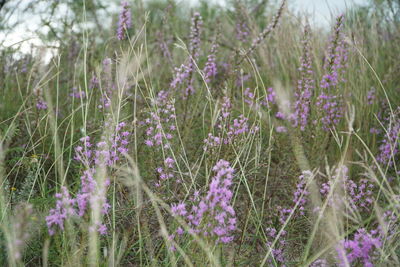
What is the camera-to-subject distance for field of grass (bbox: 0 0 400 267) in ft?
5.57

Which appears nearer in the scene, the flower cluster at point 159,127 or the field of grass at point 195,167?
the field of grass at point 195,167

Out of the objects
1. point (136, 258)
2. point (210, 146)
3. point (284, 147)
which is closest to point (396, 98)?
point (284, 147)

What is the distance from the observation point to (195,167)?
2.75 metres

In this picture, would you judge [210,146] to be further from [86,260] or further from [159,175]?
[86,260]

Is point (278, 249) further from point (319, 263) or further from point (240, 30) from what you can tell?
point (240, 30)

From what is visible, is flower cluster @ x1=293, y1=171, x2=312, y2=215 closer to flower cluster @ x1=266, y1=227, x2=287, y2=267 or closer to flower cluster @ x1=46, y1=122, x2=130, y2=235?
flower cluster @ x1=266, y1=227, x2=287, y2=267

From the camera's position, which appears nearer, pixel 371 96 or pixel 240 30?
pixel 371 96

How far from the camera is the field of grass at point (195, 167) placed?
1.70 m

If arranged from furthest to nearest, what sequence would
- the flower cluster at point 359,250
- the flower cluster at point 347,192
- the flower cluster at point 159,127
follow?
the flower cluster at point 159,127 → the flower cluster at point 347,192 → the flower cluster at point 359,250

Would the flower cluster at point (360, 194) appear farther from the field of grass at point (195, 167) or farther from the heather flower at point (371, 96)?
the heather flower at point (371, 96)

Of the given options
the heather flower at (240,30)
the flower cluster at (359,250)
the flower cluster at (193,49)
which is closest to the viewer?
the flower cluster at (359,250)

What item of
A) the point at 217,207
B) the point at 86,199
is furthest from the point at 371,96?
the point at 86,199

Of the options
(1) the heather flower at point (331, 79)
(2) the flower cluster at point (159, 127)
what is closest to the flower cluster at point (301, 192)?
(2) the flower cluster at point (159, 127)

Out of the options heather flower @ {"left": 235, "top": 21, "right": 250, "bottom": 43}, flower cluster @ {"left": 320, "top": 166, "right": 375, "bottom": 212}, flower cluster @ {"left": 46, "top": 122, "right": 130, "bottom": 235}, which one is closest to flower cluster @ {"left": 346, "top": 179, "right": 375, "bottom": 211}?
flower cluster @ {"left": 320, "top": 166, "right": 375, "bottom": 212}
